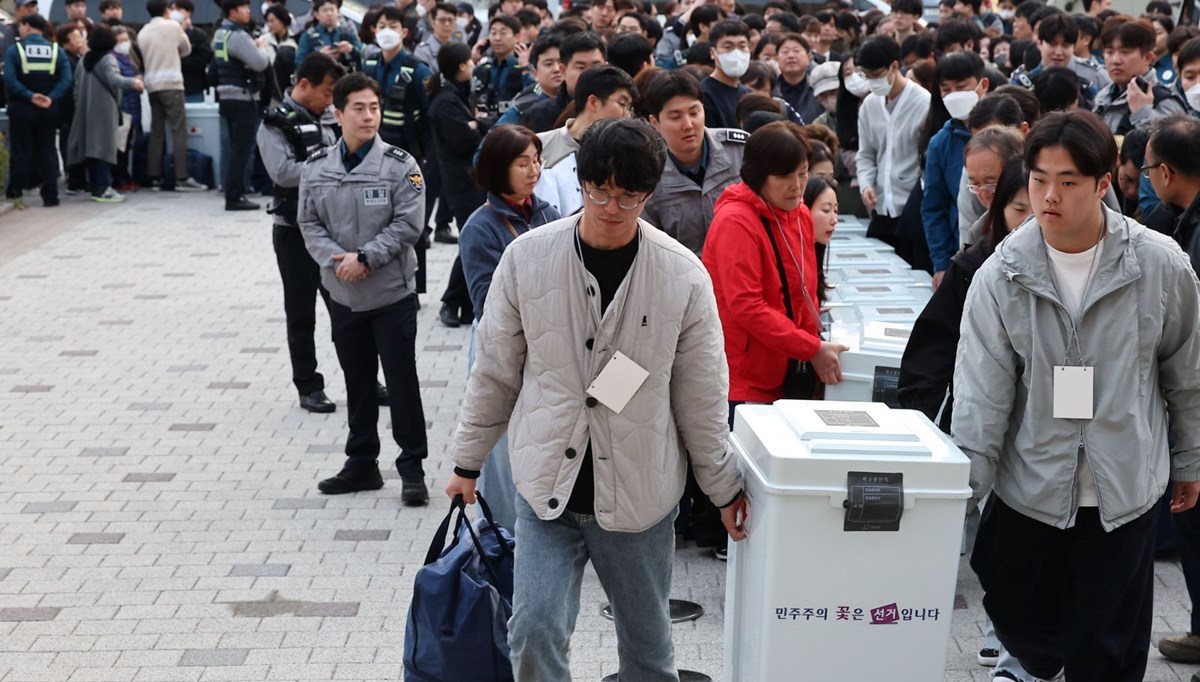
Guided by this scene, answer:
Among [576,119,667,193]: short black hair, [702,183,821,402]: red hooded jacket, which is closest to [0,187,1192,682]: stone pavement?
[702,183,821,402]: red hooded jacket

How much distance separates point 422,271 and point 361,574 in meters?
4.33

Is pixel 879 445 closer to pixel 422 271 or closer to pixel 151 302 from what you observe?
pixel 422 271

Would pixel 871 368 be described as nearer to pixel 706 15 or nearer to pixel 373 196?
pixel 373 196

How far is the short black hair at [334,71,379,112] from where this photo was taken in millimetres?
5926

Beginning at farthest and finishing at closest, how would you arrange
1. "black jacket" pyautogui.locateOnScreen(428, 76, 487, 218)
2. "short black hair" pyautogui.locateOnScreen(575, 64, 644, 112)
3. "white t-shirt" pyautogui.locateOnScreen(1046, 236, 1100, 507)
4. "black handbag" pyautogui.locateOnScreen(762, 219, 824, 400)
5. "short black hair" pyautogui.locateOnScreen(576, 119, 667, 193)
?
"black jacket" pyautogui.locateOnScreen(428, 76, 487, 218) → "short black hair" pyautogui.locateOnScreen(575, 64, 644, 112) → "black handbag" pyautogui.locateOnScreen(762, 219, 824, 400) → "white t-shirt" pyautogui.locateOnScreen(1046, 236, 1100, 507) → "short black hair" pyautogui.locateOnScreen(576, 119, 667, 193)

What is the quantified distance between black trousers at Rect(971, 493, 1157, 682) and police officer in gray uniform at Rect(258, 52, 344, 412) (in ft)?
12.9

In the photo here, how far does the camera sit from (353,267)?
19.0 feet

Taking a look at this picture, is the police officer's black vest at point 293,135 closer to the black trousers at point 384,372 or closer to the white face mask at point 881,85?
the black trousers at point 384,372

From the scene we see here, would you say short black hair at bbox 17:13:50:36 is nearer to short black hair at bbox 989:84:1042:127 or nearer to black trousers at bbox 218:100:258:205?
black trousers at bbox 218:100:258:205

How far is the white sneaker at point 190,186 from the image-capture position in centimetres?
1525

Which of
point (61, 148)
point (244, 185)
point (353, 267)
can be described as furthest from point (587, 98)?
point (61, 148)

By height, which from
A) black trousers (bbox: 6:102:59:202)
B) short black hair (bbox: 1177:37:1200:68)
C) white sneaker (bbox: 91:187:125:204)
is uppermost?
short black hair (bbox: 1177:37:1200:68)

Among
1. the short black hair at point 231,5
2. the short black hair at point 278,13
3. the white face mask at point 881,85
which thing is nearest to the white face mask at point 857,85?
the white face mask at point 881,85

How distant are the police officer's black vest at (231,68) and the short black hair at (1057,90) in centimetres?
872
